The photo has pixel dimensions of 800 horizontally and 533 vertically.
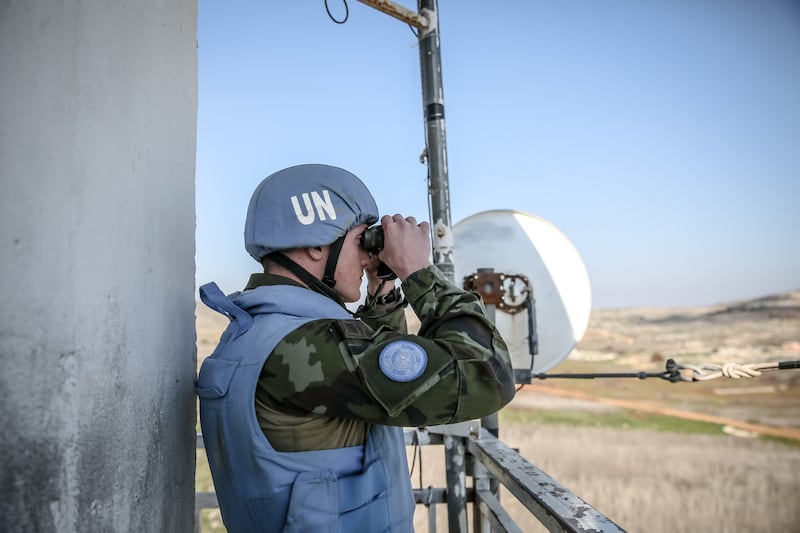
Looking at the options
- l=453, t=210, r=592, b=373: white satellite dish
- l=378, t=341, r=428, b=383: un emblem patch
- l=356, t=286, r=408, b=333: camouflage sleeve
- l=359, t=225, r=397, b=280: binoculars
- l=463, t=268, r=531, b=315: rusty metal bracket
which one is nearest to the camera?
l=378, t=341, r=428, b=383: un emblem patch

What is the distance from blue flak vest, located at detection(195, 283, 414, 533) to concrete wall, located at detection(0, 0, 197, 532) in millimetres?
129

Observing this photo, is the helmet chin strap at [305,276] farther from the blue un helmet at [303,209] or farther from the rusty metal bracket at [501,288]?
the rusty metal bracket at [501,288]

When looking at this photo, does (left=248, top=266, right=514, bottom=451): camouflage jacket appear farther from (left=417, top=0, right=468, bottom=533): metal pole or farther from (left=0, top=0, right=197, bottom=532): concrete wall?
(left=417, top=0, right=468, bottom=533): metal pole

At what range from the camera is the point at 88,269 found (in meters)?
1.01

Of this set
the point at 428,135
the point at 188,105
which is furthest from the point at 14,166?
the point at 428,135

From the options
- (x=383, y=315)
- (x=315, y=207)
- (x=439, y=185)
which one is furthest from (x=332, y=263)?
(x=439, y=185)

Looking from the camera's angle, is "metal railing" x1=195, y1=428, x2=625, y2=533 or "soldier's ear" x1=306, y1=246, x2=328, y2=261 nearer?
"metal railing" x1=195, y1=428, x2=625, y2=533

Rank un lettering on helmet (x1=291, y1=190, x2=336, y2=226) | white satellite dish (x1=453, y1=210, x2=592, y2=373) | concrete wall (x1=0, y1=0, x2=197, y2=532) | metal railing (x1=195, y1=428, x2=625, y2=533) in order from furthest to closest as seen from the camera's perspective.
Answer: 1. white satellite dish (x1=453, y1=210, x2=592, y2=373)
2. un lettering on helmet (x1=291, y1=190, x2=336, y2=226)
3. metal railing (x1=195, y1=428, x2=625, y2=533)
4. concrete wall (x1=0, y1=0, x2=197, y2=532)

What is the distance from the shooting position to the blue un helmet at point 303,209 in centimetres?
162

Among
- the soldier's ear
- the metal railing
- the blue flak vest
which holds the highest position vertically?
the soldier's ear

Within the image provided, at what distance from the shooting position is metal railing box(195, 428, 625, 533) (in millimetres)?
1501

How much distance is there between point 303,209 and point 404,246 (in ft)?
1.10

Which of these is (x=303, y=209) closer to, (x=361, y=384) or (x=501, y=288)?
(x=361, y=384)

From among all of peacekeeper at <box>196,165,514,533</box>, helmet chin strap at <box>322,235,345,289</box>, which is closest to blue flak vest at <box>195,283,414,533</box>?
peacekeeper at <box>196,165,514,533</box>
